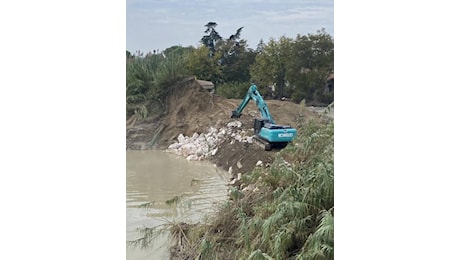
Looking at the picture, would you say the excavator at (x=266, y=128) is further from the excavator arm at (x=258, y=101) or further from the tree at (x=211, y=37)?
the tree at (x=211, y=37)

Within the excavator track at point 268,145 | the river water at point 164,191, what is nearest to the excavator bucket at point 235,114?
the excavator track at point 268,145

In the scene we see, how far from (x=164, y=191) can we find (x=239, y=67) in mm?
734

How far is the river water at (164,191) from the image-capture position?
3.21 metres

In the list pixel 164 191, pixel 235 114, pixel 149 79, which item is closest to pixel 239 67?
pixel 235 114

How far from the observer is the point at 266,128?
3.20 meters

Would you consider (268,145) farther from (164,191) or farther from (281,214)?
(164,191)

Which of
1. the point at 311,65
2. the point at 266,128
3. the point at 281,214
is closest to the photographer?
the point at 281,214

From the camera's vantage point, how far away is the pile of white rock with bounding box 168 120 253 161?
10.8 ft

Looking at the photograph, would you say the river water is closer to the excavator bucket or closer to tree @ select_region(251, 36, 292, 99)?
the excavator bucket

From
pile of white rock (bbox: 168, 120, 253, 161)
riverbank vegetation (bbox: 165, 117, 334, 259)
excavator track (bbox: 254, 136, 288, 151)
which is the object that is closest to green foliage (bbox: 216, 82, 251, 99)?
pile of white rock (bbox: 168, 120, 253, 161)
